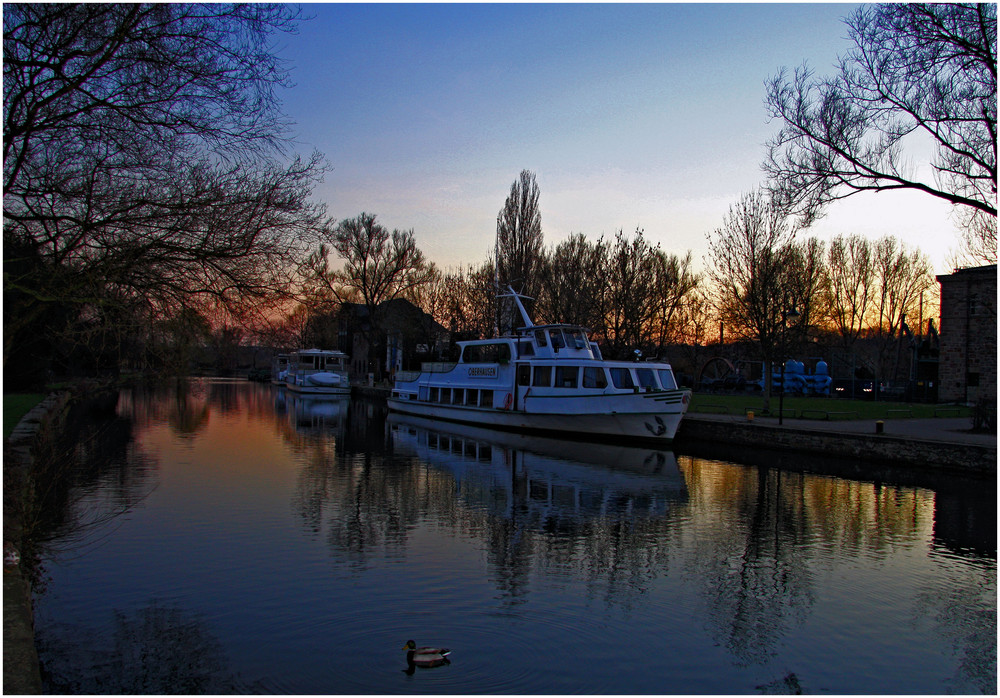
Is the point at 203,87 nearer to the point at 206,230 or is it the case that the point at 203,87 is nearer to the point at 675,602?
the point at 206,230

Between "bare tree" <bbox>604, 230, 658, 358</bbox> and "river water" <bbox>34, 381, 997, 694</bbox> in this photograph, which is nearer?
"river water" <bbox>34, 381, 997, 694</bbox>

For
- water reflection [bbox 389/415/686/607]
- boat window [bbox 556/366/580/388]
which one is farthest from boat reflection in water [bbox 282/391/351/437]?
boat window [bbox 556/366/580/388]

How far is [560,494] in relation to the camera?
17.5 meters

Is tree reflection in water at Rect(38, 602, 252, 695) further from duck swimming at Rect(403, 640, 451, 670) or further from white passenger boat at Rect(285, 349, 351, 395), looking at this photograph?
white passenger boat at Rect(285, 349, 351, 395)

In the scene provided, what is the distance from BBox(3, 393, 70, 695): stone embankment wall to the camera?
5445 mm

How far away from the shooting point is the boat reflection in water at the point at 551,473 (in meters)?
16.3

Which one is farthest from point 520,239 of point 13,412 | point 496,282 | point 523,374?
point 13,412

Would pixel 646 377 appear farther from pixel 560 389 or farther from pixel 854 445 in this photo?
pixel 854 445

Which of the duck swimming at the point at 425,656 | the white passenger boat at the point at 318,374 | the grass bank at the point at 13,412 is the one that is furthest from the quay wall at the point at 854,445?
the white passenger boat at the point at 318,374

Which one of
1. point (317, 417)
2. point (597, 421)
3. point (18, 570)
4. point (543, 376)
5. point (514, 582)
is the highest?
point (543, 376)

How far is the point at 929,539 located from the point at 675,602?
6.71 m

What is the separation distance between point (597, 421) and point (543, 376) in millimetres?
3522

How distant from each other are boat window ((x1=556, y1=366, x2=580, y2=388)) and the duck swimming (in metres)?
21.5

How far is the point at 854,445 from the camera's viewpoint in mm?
22719
